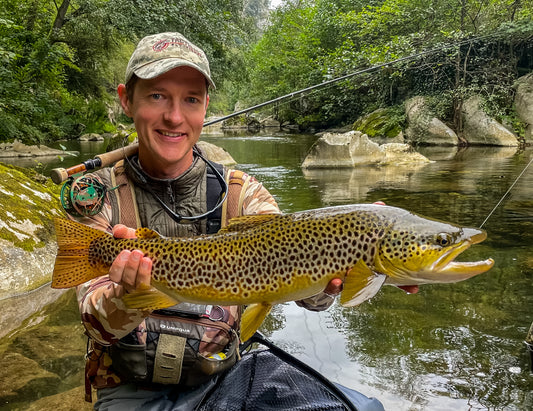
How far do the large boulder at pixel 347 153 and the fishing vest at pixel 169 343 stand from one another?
1361 cm

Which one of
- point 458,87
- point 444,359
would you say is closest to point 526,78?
point 458,87

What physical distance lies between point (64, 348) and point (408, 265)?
3279mm

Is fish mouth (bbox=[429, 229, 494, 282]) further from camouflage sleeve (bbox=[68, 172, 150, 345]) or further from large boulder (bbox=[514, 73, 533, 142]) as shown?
large boulder (bbox=[514, 73, 533, 142])

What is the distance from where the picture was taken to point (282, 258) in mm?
2172

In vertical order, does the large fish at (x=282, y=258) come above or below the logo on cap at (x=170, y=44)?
below

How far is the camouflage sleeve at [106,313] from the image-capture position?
2.15 metres

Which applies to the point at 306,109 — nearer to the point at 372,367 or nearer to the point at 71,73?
the point at 71,73

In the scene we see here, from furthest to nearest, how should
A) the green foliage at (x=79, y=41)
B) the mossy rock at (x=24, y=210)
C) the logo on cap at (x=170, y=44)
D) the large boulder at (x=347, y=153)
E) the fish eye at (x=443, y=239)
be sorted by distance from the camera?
the large boulder at (x=347, y=153) → the green foliage at (x=79, y=41) → the mossy rock at (x=24, y=210) → the logo on cap at (x=170, y=44) → the fish eye at (x=443, y=239)

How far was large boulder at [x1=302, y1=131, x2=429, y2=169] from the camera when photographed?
16031 millimetres

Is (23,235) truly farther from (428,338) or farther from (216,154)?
(216,154)

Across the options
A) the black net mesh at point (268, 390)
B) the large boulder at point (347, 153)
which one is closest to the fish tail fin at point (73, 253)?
the black net mesh at point (268, 390)

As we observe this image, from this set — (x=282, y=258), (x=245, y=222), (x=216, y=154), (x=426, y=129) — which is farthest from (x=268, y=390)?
(x=426, y=129)

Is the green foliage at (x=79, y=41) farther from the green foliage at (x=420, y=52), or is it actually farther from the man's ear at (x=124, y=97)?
the man's ear at (x=124, y=97)

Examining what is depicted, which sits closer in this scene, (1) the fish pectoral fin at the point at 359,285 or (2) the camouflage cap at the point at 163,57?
(1) the fish pectoral fin at the point at 359,285
